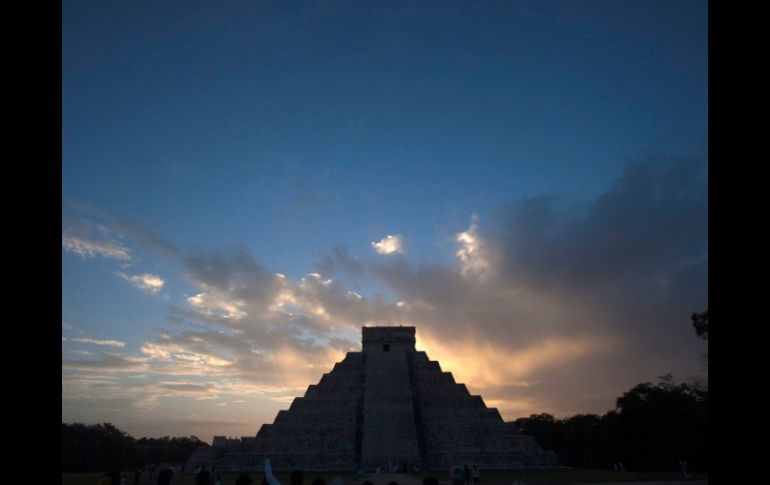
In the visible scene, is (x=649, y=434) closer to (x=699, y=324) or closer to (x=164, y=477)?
(x=699, y=324)

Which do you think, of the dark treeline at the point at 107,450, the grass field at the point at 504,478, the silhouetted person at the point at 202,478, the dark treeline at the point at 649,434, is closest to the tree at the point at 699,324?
the grass field at the point at 504,478

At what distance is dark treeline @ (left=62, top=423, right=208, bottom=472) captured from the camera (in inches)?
2072

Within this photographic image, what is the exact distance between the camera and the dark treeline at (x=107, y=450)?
173 ft

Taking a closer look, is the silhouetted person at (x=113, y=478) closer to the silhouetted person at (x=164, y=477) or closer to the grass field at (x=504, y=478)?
the silhouetted person at (x=164, y=477)

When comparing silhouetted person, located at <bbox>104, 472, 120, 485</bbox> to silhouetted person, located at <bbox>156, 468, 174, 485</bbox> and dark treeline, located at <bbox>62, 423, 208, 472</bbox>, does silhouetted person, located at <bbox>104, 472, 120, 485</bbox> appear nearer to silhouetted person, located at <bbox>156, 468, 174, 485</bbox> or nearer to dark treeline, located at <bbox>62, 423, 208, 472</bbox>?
silhouetted person, located at <bbox>156, 468, 174, 485</bbox>

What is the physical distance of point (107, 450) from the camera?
189ft

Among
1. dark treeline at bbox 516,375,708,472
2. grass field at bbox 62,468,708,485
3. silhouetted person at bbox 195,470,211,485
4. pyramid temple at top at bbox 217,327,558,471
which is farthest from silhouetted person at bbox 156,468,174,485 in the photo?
dark treeline at bbox 516,375,708,472

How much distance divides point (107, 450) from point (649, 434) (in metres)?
49.3

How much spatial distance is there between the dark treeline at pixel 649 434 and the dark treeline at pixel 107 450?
36819mm
